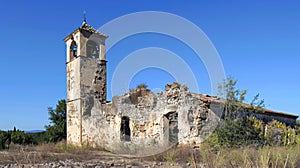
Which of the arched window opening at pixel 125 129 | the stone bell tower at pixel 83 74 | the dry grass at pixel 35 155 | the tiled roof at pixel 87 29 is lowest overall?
the dry grass at pixel 35 155

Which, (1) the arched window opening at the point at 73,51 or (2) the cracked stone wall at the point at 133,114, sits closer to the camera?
(2) the cracked stone wall at the point at 133,114

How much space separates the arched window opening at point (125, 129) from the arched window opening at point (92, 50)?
423cm

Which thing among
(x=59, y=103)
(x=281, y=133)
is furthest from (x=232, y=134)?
(x=59, y=103)

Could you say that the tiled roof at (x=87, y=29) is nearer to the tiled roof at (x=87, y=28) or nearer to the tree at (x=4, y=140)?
the tiled roof at (x=87, y=28)

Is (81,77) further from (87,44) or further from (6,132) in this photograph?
(6,132)

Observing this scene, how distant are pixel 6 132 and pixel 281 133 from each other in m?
15.5

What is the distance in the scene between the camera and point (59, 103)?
19312mm

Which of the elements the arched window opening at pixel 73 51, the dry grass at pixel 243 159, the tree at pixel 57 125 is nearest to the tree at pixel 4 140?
the tree at pixel 57 125

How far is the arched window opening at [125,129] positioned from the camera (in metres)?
14.0

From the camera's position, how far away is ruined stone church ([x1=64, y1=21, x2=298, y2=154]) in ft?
35.7

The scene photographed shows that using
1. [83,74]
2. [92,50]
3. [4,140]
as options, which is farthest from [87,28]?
[4,140]

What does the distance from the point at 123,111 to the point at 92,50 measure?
4.43 meters

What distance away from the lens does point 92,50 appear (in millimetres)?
16344

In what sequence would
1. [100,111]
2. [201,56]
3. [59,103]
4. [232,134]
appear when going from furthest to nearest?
[59,103], [100,111], [201,56], [232,134]
